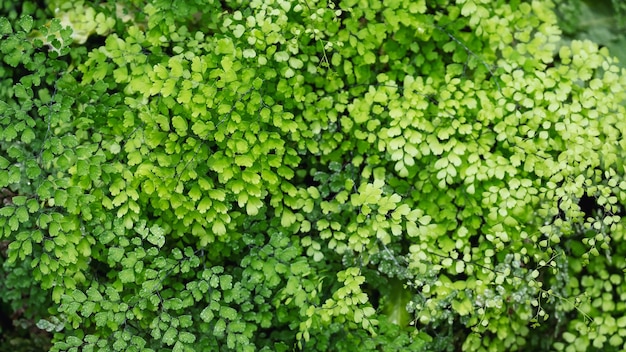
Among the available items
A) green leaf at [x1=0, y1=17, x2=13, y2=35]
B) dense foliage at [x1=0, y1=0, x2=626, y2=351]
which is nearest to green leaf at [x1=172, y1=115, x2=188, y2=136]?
dense foliage at [x1=0, y1=0, x2=626, y2=351]

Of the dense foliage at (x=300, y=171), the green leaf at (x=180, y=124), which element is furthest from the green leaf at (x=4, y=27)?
the green leaf at (x=180, y=124)

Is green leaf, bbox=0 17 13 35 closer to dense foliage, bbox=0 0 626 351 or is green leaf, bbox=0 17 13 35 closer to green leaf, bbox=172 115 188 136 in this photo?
dense foliage, bbox=0 0 626 351

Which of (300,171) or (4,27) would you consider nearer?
(4,27)

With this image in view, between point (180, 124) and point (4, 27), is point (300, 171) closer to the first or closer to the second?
point (180, 124)

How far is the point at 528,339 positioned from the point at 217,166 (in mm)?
1784

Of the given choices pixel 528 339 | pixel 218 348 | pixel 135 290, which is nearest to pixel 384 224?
pixel 218 348

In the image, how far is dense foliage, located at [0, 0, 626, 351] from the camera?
2221 mm

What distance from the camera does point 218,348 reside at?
240 centimetres

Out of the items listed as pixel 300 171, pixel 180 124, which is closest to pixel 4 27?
pixel 180 124

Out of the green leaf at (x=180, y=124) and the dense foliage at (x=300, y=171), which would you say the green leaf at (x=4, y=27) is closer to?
the dense foliage at (x=300, y=171)

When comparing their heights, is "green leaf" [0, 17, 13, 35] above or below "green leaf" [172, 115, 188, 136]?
above

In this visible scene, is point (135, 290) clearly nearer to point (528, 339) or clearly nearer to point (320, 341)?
point (320, 341)

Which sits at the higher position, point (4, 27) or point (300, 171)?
point (4, 27)

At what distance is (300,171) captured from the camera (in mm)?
2623
